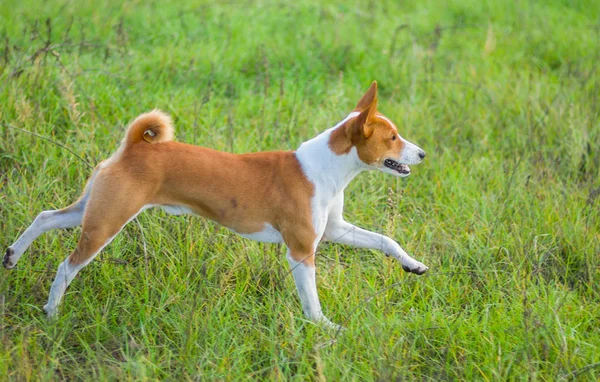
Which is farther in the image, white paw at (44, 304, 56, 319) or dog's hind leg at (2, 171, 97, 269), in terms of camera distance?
dog's hind leg at (2, 171, 97, 269)

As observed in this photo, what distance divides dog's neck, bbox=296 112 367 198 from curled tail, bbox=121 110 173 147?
756 millimetres

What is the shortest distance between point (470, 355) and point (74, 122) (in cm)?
315

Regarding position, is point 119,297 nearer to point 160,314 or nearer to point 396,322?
point 160,314

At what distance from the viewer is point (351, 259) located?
15.5ft

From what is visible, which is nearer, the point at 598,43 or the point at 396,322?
the point at 396,322

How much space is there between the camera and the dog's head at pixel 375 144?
4039mm

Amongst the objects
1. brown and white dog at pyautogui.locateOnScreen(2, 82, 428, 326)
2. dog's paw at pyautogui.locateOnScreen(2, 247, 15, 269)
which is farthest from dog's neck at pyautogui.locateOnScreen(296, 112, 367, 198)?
dog's paw at pyautogui.locateOnScreen(2, 247, 15, 269)

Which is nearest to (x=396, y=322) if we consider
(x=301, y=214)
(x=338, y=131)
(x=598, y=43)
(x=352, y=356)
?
(x=352, y=356)

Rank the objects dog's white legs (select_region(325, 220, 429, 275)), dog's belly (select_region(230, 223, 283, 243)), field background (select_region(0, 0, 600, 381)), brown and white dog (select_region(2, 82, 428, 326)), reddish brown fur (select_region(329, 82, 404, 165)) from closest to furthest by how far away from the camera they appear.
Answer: field background (select_region(0, 0, 600, 381)), brown and white dog (select_region(2, 82, 428, 326)), reddish brown fur (select_region(329, 82, 404, 165)), dog's belly (select_region(230, 223, 283, 243)), dog's white legs (select_region(325, 220, 429, 275))

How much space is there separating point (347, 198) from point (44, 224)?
2.21m

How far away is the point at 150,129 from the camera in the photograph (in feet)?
13.0

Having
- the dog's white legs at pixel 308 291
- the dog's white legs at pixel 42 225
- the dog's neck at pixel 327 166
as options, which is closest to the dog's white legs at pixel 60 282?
the dog's white legs at pixel 42 225

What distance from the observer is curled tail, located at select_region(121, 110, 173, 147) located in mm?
3930

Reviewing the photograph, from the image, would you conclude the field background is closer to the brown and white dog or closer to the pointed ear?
the brown and white dog
